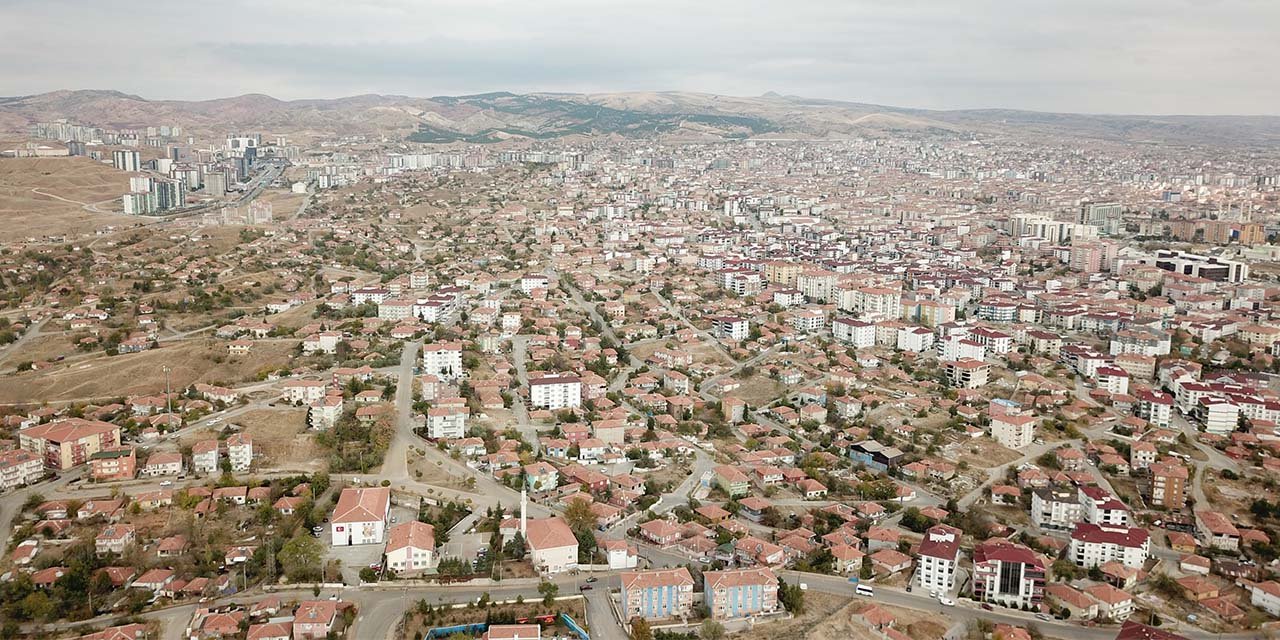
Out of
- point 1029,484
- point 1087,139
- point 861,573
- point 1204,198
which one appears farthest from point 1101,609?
point 1087,139

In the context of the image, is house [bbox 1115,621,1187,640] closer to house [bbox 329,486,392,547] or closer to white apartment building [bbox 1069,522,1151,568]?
white apartment building [bbox 1069,522,1151,568]

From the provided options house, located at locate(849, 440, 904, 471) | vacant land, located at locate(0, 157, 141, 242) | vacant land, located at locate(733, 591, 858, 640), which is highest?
vacant land, located at locate(0, 157, 141, 242)

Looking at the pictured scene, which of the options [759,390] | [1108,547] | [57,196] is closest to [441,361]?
[759,390]

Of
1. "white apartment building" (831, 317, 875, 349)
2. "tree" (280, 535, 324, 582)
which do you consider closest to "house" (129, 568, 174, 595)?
"tree" (280, 535, 324, 582)

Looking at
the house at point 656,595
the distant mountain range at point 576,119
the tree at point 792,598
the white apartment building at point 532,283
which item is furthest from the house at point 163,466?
the distant mountain range at point 576,119

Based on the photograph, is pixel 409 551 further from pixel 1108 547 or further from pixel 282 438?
pixel 1108 547
